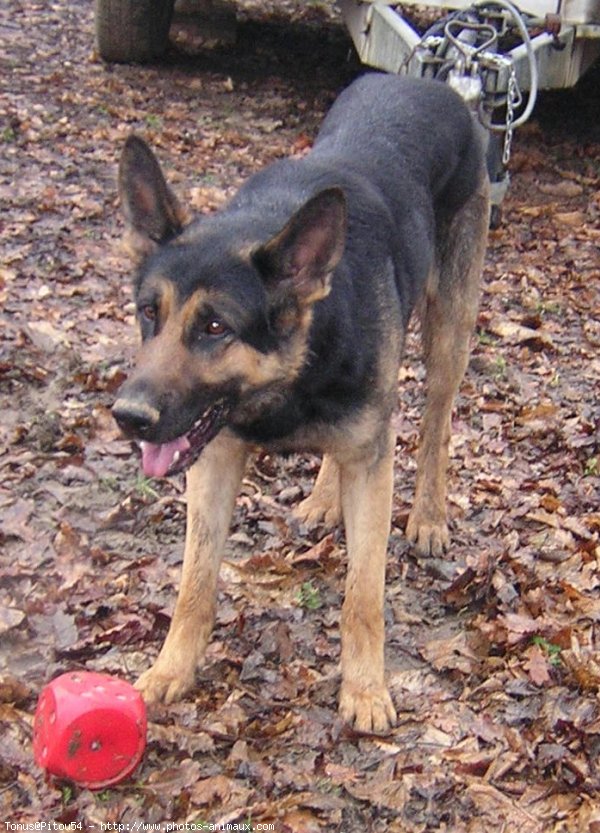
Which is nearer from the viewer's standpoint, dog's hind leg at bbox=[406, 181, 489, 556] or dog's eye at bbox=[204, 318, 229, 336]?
dog's eye at bbox=[204, 318, 229, 336]

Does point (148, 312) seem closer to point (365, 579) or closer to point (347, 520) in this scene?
point (347, 520)

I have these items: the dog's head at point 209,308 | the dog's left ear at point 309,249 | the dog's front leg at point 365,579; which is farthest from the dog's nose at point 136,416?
the dog's front leg at point 365,579

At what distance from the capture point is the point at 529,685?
4.00m

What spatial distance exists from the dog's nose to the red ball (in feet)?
2.71

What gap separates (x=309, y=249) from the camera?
3.54 metres

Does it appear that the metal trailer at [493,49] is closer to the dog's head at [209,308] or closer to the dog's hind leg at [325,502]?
the dog's hind leg at [325,502]

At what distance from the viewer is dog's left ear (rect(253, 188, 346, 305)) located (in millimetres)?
3457

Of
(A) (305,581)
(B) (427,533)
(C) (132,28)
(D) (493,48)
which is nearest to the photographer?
(A) (305,581)

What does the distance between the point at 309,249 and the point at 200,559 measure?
4.17ft

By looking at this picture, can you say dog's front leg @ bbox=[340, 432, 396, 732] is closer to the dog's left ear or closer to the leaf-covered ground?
the leaf-covered ground

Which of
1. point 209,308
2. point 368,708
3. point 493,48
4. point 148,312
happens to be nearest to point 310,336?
point 209,308

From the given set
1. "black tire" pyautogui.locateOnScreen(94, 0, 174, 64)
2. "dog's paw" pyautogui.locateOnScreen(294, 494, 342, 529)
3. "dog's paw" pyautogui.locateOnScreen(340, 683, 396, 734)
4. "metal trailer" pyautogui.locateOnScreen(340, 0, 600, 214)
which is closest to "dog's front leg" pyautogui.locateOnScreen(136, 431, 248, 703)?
"dog's paw" pyautogui.locateOnScreen(340, 683, 396, 734)

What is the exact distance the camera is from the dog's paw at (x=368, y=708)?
3.88m

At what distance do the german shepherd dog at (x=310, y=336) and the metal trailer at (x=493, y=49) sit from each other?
6.29ft
